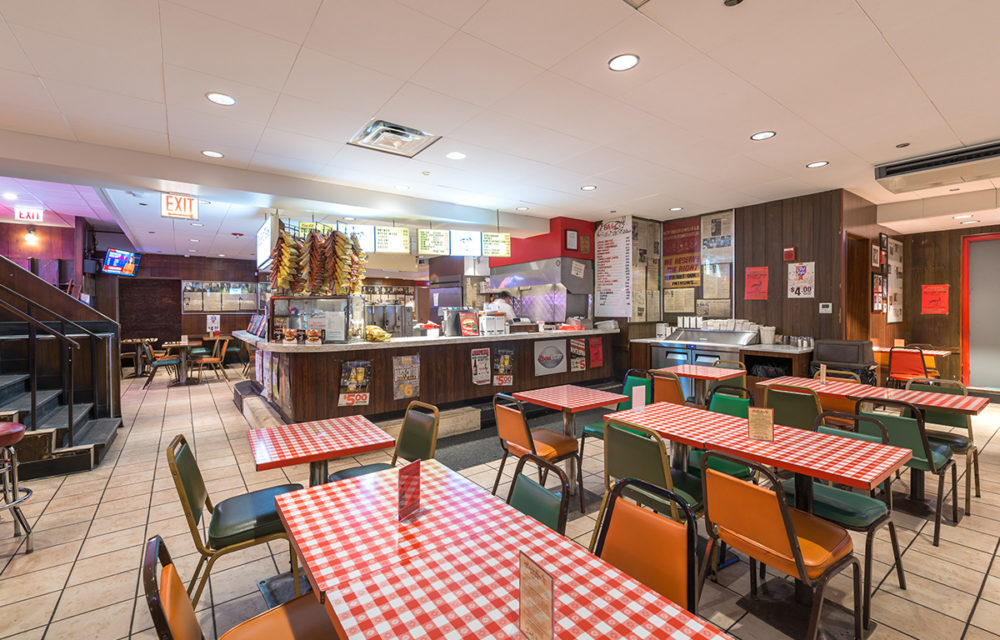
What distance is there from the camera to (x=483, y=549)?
1515 millimetres

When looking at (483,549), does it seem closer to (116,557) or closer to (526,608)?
(526,608)

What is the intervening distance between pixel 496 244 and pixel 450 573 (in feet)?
21.6

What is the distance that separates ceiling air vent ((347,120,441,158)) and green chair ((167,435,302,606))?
3040mm

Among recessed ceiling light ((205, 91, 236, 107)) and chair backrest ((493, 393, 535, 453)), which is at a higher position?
recessed ceiling light ((205, 91, 236, 107))

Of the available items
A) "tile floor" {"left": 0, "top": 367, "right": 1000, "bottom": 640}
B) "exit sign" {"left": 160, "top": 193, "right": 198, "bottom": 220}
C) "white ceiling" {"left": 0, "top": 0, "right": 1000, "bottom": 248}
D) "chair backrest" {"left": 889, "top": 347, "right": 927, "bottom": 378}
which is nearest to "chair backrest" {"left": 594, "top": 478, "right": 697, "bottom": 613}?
"tile floor" {"left": 0, "top": 367, "right": 1000, "bottom": 640}

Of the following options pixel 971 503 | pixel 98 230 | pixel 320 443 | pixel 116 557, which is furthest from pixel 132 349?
pixel 971 503

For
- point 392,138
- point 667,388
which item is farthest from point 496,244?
point 667,388

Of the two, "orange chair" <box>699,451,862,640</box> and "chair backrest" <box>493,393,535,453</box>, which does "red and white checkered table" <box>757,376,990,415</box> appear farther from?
"chair backrest" <box>493,393,535,453</box>

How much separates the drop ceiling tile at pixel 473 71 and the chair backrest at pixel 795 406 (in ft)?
10.6

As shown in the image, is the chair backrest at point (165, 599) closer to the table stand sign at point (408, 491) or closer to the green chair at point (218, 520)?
the table stand sign at point (408, 491)

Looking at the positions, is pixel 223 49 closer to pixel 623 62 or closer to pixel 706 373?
pixel 623 62

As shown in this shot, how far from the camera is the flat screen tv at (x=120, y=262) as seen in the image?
1109cm

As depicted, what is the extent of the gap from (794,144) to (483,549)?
5030mm

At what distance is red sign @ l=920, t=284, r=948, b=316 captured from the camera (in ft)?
27.3
